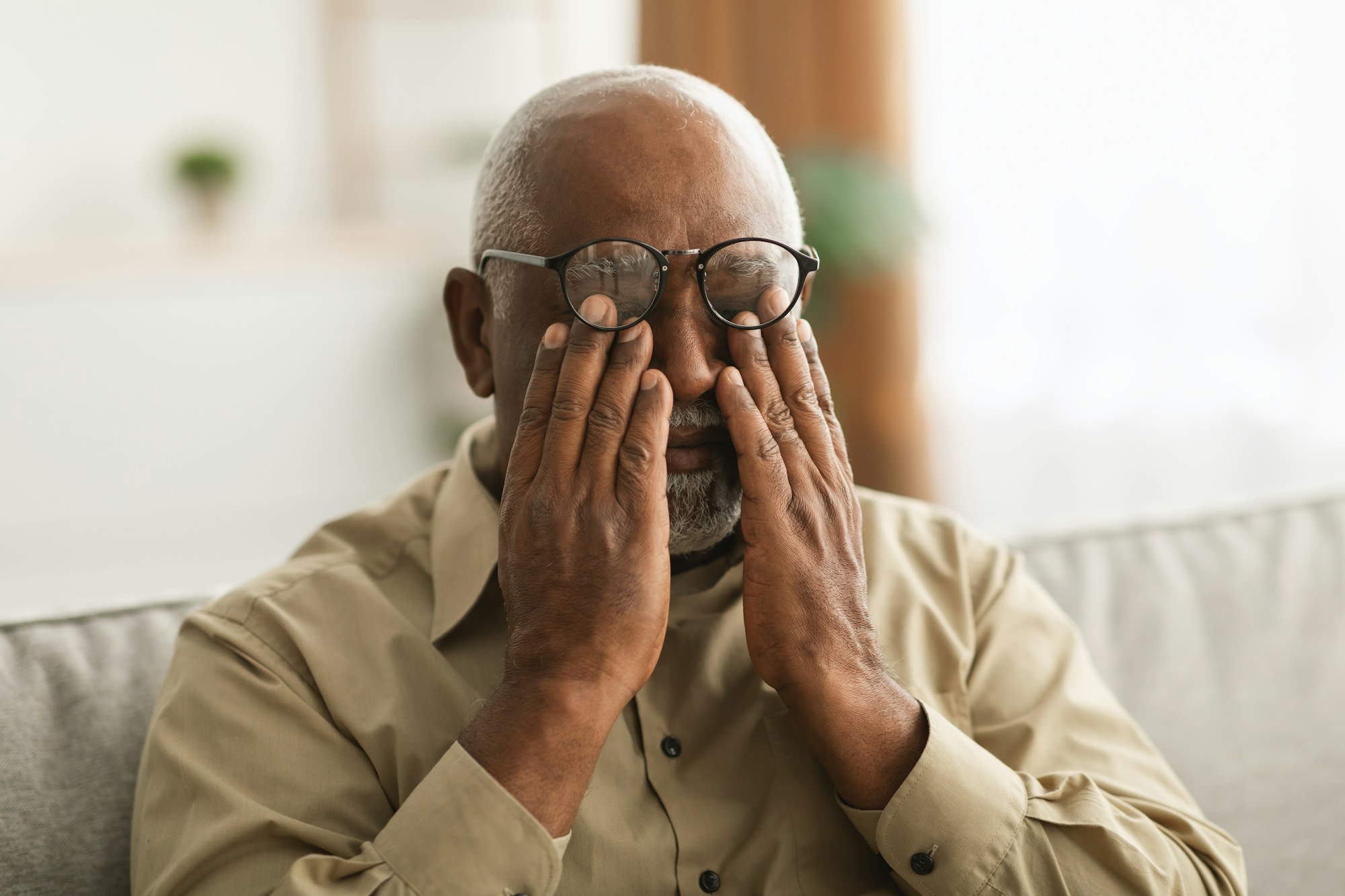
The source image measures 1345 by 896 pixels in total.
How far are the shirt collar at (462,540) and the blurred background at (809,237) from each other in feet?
5.19

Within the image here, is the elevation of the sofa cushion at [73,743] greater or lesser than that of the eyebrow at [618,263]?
lesser

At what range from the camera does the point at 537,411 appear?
130cm

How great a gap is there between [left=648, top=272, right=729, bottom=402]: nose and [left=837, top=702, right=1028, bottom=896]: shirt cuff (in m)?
0.45

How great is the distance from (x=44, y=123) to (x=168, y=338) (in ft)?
3.69

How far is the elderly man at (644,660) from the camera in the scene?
1184 mm

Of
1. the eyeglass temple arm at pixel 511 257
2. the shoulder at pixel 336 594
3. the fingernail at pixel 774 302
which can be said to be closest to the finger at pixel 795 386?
the fingernail at pixel 774 302

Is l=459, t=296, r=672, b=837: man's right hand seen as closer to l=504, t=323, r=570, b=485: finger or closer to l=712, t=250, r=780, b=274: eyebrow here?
l=504, t=323, r=570, b=485: finger

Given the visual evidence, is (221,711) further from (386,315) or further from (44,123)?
(44,123)

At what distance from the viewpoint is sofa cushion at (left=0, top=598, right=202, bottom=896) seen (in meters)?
1.25

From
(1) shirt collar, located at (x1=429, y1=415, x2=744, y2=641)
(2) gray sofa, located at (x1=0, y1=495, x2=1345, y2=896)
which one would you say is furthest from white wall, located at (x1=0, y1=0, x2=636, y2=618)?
(1) shirt collar, located at (x1=429, y1=415, x2=744, y2=641)

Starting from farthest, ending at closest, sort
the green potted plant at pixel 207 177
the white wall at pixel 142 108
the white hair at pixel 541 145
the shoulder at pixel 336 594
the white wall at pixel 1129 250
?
1. the white wall at pixel 142 108
2. the green potted plant at pixel 207 177
3. the white wall at pixel 1129 250
4. the white hair at pixel 541 145
5. the shoulder at pixel 336 594

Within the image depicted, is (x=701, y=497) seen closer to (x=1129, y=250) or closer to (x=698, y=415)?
(x=698, y=415)

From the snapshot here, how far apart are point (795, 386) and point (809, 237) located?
83.1 inches

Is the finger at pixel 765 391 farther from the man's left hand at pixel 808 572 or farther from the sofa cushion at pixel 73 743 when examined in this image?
the sofa cushion at pixel 73 743
